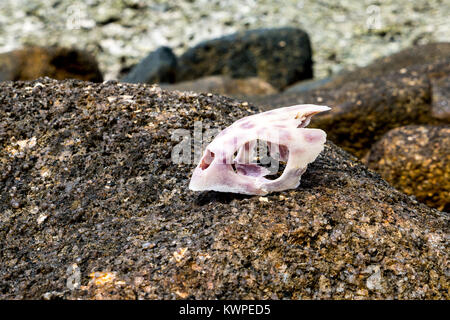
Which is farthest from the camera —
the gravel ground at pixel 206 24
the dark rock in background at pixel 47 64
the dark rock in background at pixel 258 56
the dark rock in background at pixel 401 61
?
the gravel ground at pixel 206 24

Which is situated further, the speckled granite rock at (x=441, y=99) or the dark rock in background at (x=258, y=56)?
the dark rock in background at (x=258, y=56)

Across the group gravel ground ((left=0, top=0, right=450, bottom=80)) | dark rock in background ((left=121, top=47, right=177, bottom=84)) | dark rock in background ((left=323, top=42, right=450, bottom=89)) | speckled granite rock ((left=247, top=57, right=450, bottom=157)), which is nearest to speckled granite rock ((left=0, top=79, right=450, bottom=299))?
speckled granite rock ((left=247, top=57, right=450, bottom=157))

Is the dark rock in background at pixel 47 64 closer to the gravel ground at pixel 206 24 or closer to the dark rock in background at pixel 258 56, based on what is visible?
the dark rock in background at pixel 258 56

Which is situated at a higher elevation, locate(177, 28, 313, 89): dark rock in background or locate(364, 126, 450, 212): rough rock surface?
locate(364, 126, 450, 212): rough rock surface

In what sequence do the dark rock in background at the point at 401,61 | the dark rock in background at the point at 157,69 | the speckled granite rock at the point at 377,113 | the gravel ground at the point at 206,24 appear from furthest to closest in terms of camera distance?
the gravel ground at the point at 206,24
the dark rock in background at the point at 157,69
the dark rock in background at the point at 401,61
the speckled granite rock at the point at 377,113

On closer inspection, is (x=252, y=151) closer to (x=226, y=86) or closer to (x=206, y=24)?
(x=226, y=86)

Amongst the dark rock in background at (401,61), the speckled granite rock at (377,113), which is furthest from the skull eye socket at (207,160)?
the dark rock in background at (401,61)

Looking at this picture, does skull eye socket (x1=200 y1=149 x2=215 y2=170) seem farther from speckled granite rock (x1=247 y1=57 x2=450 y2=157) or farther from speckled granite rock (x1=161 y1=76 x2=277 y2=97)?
speckled granite rock (x1=161 y1=76 x2=277 y2=97)
